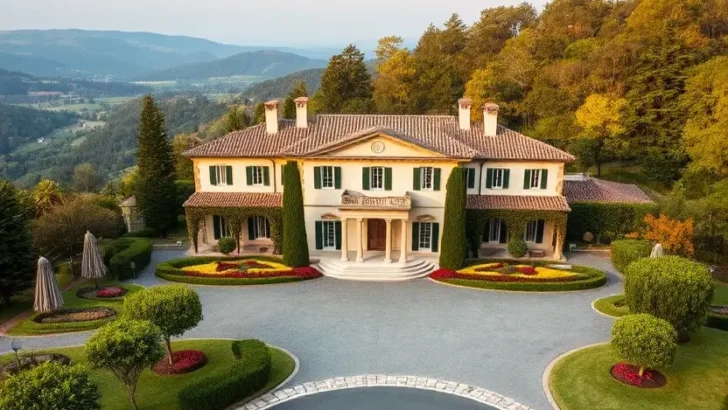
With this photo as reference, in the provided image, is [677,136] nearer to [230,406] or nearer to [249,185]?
[249,185]

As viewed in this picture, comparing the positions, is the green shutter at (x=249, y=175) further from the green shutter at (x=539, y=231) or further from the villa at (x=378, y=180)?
the green shutter at (x=539, y=231)

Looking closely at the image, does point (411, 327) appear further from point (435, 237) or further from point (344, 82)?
point (344, 82)

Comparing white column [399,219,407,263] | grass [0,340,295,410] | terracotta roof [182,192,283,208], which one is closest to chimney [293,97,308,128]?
terracotta roof [182,192,283,208]

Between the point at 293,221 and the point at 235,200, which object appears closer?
the point at 293,221

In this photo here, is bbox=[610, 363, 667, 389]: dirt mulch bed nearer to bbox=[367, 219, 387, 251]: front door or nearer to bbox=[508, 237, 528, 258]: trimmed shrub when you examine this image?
bbox=[508, 237, 528, 258]: trimmed shrub

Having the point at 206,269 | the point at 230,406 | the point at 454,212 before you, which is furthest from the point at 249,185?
the point at 230,406

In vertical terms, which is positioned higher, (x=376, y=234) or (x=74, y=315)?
(x=376, y=234)

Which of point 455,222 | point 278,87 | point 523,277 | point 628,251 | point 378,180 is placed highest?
point 278,87

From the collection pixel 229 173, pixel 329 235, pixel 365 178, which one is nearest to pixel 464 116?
pixel 365 178
